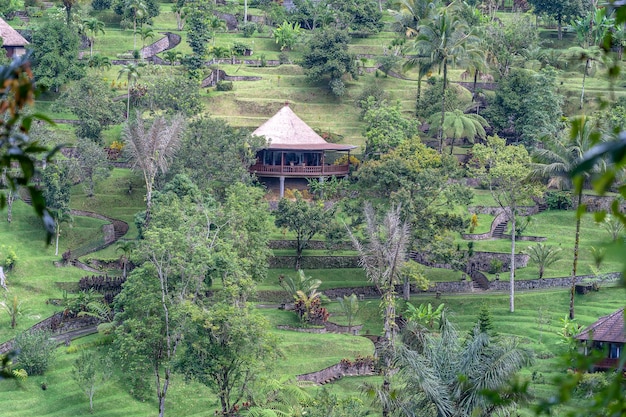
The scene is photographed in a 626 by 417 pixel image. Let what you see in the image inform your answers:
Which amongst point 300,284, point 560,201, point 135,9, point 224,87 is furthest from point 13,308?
point 135,9

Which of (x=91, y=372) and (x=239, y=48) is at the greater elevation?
(x=239, y=48)

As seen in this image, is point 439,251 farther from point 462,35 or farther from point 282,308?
point 462,35

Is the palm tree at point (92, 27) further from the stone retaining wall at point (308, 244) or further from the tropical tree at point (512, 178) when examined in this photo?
the tropical tree at point (512, 178)

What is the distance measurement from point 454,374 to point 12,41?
53061 mm

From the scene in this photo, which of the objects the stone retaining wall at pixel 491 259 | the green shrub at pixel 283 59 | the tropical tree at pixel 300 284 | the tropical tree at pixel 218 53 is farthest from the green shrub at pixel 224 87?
the stone retaining wall at pixel 491 259

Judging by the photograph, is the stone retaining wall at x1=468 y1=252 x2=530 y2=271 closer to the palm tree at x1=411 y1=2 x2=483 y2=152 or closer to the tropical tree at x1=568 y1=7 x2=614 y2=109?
the palm tree at x1=411 y1=2 x2=483 y2=152

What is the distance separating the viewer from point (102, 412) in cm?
3794

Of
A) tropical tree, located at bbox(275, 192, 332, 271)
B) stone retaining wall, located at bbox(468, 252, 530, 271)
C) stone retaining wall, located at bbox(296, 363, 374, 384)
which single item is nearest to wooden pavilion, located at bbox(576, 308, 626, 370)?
stone retaining wall, located at bbox(296, 363, 374, 384)

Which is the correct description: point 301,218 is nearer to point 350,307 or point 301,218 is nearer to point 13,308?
point 350,307

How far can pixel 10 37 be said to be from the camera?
73375 millimetres

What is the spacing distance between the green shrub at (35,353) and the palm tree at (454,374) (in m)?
16.1

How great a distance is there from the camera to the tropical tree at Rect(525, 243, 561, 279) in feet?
169

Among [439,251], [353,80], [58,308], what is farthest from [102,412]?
[353,80]

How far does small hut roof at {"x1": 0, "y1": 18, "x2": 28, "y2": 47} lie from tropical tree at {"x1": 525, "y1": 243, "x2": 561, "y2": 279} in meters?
39.4
